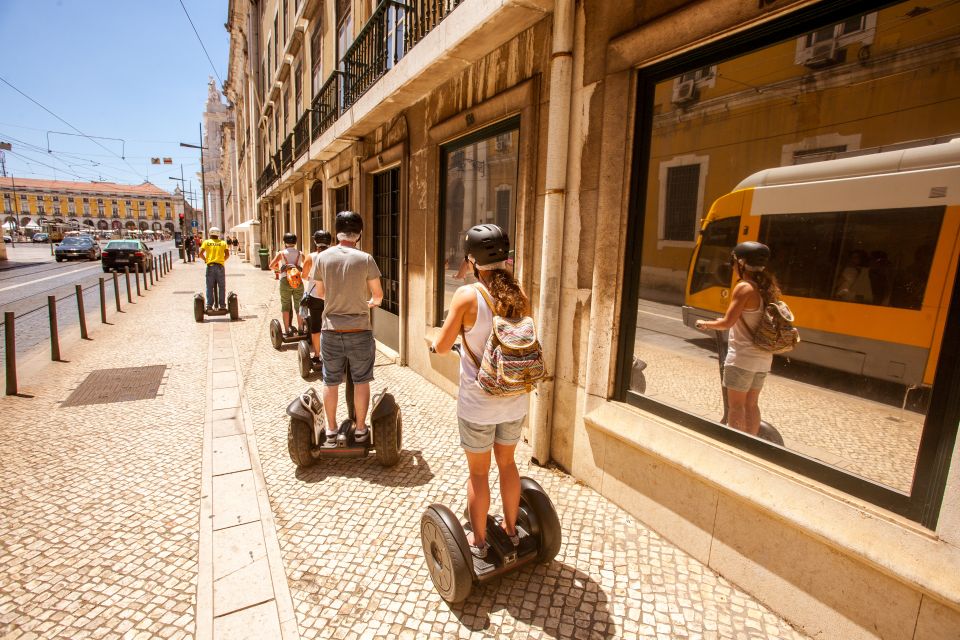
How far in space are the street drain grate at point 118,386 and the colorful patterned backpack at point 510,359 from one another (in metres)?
4.87

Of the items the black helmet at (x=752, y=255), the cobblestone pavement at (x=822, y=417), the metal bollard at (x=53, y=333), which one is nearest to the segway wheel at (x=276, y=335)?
the metal bollard at (x=53, y=333)

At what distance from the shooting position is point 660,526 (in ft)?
9.90

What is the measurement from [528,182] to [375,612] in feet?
11.1

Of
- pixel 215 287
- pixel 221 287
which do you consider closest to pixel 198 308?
pixel 215 287

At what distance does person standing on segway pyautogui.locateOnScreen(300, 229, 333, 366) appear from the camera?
406 cm

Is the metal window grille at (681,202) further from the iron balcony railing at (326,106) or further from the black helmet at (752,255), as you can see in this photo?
the iron balcony railing at (326,106)

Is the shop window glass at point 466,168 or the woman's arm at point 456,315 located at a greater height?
the shop window glass at point 466,168

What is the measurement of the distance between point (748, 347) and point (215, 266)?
9892 millimetres

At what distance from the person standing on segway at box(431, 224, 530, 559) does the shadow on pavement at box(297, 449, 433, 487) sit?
131 cm

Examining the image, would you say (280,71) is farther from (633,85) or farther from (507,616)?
(507,616)

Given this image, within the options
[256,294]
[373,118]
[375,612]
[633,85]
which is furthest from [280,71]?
[375,612]

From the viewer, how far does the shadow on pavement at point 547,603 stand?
7.48ft

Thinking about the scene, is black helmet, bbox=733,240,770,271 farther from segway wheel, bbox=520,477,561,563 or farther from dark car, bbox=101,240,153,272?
dark car, bbox=101,240,153,272

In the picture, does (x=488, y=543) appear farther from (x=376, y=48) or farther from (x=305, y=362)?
(x=376, y=48)
